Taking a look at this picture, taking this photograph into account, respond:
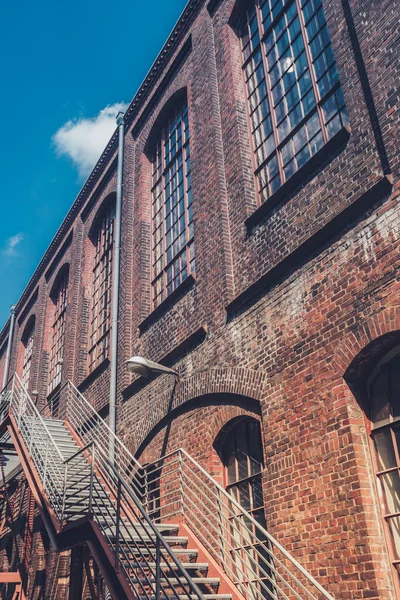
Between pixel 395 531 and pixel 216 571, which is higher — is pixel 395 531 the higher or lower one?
the higher one

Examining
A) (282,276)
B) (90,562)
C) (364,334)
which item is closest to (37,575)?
(90,562)

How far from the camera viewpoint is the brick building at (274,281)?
5.91 meters

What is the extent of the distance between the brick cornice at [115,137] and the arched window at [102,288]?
1.15 metres

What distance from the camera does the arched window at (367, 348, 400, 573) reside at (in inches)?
217

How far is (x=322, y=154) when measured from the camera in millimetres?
7230

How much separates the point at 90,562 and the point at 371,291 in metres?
8.02

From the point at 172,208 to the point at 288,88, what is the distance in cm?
379

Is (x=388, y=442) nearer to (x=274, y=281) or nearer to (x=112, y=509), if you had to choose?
(x=274, y=281)

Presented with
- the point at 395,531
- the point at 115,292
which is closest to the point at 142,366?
the point at 115,292

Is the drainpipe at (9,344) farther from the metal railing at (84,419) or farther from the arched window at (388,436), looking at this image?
the arched window at (388,436)

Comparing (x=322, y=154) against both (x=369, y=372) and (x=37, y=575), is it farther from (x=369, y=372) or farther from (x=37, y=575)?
(x=37, y=575)

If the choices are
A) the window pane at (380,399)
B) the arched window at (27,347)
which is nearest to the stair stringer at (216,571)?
the window pane at (380,399)

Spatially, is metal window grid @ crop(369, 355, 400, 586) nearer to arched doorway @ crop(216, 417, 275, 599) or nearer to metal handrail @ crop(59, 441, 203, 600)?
arched doorway @ crop(216, 417, 275, 599)

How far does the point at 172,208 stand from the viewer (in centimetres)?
1177
